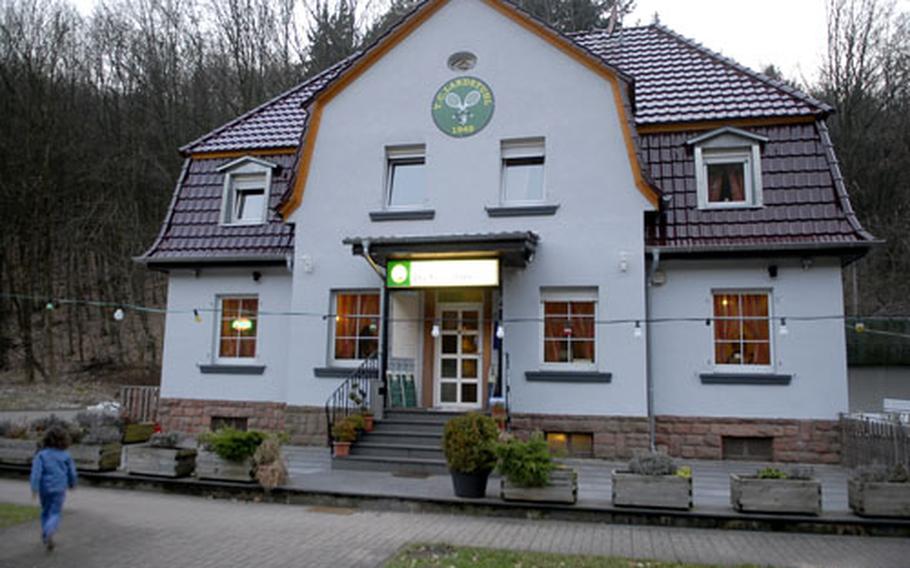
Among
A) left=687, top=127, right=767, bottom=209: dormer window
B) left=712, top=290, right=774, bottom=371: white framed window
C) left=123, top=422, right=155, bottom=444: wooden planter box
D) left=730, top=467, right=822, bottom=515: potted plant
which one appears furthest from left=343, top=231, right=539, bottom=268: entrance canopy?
left=123, top=422, right=155, bottom=444: wooden planter box

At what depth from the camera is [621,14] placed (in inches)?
1141

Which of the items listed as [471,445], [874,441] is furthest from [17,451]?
[874,441]

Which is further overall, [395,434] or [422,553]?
[395,434]

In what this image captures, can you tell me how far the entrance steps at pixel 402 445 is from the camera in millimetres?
12000

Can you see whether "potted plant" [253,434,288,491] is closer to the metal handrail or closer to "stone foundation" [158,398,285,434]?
the metal handrail

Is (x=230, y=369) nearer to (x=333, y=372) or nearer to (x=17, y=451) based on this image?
(x=333, y=372)

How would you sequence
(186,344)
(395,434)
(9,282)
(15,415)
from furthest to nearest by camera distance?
(9,282) < (15,415) < (186,344) < (395,434)

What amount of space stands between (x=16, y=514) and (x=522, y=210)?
31.2 feet

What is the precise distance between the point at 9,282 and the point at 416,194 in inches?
800

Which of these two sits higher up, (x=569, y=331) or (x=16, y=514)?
(x=569, y=331)

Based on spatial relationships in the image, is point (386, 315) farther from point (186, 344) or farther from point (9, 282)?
point (9, 282)

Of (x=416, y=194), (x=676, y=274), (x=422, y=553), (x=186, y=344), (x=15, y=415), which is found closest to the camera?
(x=422, y=553)

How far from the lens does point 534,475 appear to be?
29.8 ft

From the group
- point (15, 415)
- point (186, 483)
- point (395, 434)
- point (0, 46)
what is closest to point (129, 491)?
point (186, 483)
